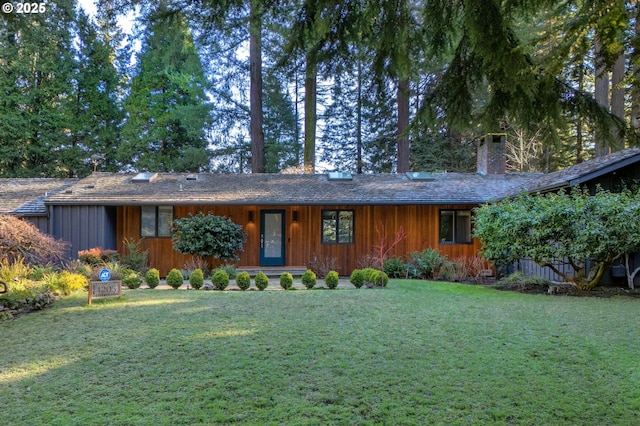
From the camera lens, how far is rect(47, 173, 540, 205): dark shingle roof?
1165cm

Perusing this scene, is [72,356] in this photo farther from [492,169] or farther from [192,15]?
[492,169]

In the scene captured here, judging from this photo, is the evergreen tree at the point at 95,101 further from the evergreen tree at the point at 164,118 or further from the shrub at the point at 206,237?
the shrub at the point at 206,237

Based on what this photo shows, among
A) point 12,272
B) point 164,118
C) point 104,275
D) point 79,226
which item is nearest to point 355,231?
point 104,275

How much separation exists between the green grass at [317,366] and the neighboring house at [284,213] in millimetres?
5756

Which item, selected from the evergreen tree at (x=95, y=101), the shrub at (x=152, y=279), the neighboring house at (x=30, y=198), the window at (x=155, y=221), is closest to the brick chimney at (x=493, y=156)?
the window at (x=155, y=221)

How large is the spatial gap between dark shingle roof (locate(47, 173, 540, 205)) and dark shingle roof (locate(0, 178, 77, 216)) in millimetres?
757

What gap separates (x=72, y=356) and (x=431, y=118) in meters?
4.35

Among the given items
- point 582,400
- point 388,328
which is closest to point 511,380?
point 582,400

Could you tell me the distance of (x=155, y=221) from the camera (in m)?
12.2

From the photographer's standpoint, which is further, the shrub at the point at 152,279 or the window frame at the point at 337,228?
the window frame at the point at 337,228

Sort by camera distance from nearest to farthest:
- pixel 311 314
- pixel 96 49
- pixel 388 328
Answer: pixel 388 328 → pixel 311 314 → pixel 96 49

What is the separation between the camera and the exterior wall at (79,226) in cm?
1126

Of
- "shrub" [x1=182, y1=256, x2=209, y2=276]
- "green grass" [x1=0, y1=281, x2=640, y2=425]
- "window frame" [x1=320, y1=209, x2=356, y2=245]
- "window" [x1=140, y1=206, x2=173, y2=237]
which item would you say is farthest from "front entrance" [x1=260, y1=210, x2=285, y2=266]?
"green grass" [x1=0, y1=281, x2=640, y2=425]

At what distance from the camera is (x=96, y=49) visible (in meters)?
21.6
